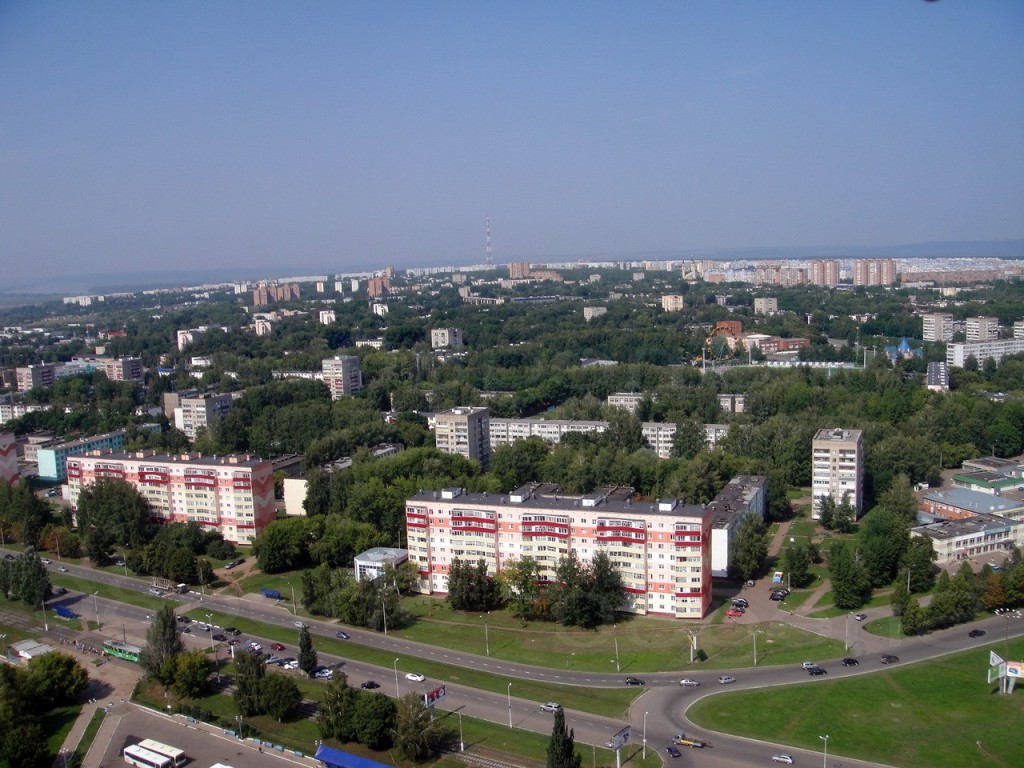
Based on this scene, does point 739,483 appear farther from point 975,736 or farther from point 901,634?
point 975,736

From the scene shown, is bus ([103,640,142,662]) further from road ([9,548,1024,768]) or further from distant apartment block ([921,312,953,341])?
distant apartment block ([921,312,953,341])

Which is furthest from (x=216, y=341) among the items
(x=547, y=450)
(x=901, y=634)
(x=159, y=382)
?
(x=901, y=634)

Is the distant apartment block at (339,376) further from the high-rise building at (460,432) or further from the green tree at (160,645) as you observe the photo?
the green tree at (160,645)

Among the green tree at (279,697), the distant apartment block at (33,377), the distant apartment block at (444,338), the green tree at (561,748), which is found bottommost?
the green tree at (279,697)

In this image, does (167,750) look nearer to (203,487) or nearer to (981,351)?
(203,487)

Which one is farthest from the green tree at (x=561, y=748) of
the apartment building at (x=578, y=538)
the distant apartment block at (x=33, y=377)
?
the distant apartment block at (x=33, y=377)

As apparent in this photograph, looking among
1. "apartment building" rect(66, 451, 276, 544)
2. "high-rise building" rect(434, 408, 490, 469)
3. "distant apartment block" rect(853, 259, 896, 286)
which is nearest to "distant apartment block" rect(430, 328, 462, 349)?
"high-rise building" rect(434, 408, 490, 469)
